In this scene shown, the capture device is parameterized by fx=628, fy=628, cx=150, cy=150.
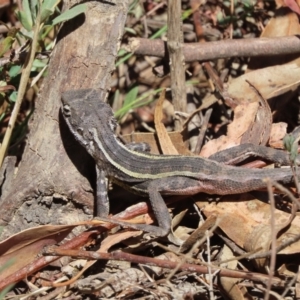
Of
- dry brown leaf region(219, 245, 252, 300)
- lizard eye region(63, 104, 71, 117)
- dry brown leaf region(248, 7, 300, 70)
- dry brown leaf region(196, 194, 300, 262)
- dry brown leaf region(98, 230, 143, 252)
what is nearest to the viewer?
dry brown leaf region(219, 245, 252, 300)

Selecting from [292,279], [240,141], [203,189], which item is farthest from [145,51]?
[292,279]

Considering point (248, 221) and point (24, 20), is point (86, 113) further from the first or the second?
point (248, 221)

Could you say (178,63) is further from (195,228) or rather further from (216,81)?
(195,228)

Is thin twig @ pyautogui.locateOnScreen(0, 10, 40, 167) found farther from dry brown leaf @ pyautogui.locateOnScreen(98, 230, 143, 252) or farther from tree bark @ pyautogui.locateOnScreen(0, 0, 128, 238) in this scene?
dry brown leaf @ pyautogui.locateOnScreen(98, 230, 143, 252)

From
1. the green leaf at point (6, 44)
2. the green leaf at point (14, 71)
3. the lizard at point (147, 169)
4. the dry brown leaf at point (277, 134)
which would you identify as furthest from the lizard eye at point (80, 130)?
the dry brown leaf at point (277, 134)

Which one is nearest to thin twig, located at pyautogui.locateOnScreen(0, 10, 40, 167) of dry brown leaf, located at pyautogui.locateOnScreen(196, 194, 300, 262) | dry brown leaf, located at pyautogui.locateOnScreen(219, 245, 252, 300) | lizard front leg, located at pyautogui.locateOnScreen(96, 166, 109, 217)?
lizard front leg, located at pyautogui.locateOnScreen(96, 166, 109, 217)

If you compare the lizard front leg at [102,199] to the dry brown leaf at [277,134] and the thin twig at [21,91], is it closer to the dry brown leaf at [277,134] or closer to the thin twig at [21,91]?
the thin twig at [21,91]

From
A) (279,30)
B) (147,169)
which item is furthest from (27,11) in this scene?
(279,30)
